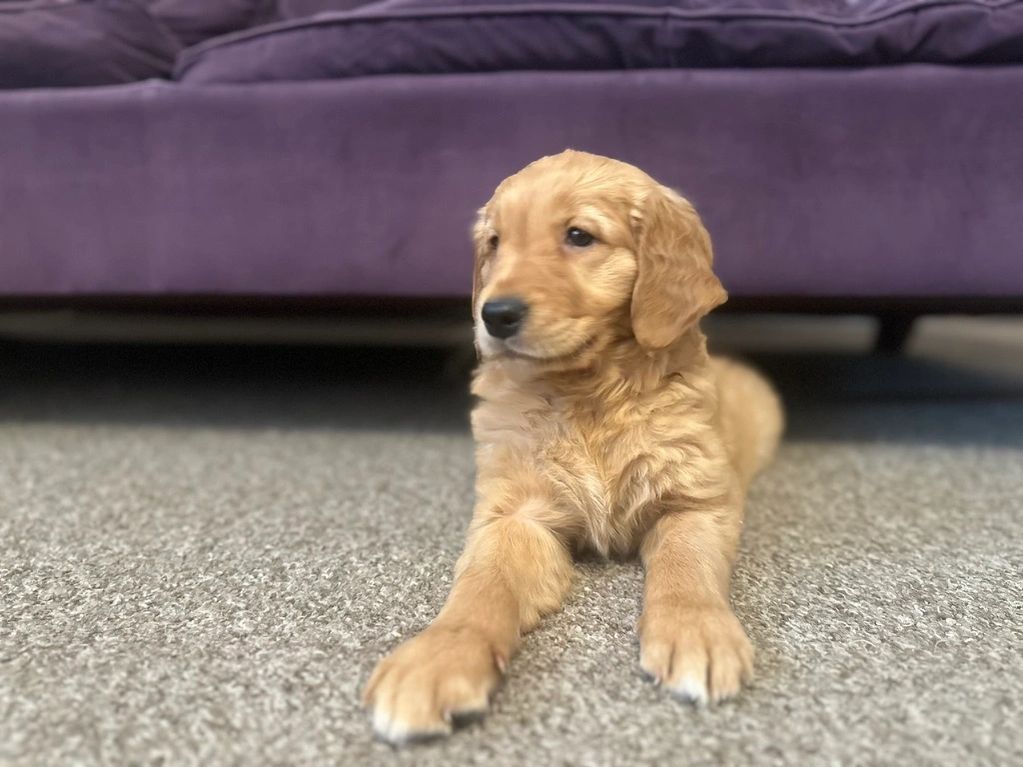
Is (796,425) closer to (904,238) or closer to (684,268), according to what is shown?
(904,238)

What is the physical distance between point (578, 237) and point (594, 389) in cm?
25

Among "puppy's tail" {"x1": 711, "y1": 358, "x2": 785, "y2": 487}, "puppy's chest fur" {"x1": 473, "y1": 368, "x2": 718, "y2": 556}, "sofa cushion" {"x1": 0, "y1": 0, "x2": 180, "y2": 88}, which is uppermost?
"sofa cushion" {"x1": 0, "y1": 0, "x2": 180, "y2": 88}

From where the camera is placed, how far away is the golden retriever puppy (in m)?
1.13

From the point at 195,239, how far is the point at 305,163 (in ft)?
1.06

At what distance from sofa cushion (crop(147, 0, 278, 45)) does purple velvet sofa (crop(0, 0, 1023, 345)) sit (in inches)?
29.9

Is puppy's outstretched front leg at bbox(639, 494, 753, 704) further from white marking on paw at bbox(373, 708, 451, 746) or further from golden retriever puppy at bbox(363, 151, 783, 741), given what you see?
white marking on paw at bbox(373, 708, 451, 746)

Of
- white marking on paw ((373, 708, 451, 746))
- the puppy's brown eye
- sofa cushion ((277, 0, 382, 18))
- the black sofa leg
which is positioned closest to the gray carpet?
white marking on paw ((373, 708, 451, 746))

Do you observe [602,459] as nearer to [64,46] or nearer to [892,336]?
[64,46]

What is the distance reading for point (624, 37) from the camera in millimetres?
1680

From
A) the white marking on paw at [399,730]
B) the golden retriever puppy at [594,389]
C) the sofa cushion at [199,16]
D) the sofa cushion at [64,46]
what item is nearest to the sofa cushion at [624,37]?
the sofa cushion at [64,46]

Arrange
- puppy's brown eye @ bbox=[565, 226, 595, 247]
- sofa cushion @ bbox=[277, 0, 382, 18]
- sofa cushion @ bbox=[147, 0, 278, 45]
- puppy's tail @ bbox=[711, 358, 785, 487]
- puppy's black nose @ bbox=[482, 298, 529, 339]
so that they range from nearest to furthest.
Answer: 1. puppy's black nose @ bbox=[482, 298, 529, 339]
2. puppy's brown eye @ bbox=[565, 226, 595, 247]
3. puppy's tail @ bbox=[711, 358, 785, 487]
4. sofa cushion @ bbox=[147, 0, 278, 45]
5. sofa cushion @ bbox=[277, 0, 382, 18]

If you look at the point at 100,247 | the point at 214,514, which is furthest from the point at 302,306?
A: the point at 214,514

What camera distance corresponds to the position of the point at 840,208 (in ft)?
5.49

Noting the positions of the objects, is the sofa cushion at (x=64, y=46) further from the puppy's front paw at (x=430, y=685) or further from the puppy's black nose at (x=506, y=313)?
the puppy's front paw at (x=430, y=685)
